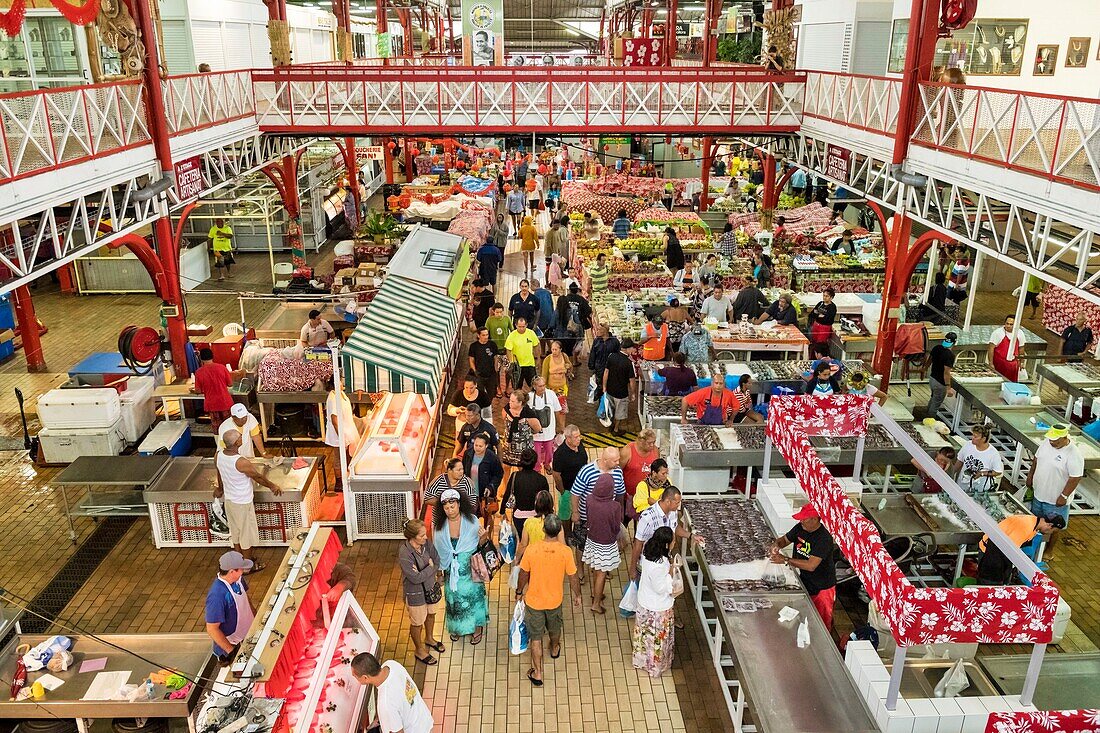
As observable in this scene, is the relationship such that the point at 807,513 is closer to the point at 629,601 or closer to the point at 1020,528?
A: the point at 629,601

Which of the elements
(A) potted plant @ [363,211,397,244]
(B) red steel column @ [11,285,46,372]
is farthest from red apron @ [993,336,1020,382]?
(B) red steel column @ [11,285,46,372]

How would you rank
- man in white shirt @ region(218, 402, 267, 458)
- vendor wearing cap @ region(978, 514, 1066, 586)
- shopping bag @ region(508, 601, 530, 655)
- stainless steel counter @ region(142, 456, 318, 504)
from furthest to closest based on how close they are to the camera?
1. stainless steel counter @ region(142, 456, 318, 504)
2. man in white shirt @ region(218, 402, 267, 458)
3. vendor wearing cap @ region(978, 514, 1066, 586)
4. shopping bag @ region(508, 601, 530, 655)

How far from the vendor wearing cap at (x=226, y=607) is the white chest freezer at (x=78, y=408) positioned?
558cm


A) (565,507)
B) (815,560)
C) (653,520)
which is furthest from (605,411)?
(815,560)

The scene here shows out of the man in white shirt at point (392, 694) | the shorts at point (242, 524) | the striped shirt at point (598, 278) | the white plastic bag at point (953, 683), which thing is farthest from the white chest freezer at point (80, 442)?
the white plastic bag at point (953, 683)

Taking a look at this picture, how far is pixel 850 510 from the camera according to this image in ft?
20.7

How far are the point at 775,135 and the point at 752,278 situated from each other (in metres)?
2.97

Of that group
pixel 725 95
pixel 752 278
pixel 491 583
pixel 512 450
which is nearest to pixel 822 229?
pixel 752 278

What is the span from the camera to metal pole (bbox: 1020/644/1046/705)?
17.9 feet

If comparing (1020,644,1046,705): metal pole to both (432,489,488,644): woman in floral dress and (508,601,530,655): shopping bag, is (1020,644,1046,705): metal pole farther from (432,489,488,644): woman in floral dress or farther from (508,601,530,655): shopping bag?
(432,489,488,644): woman in floral dress

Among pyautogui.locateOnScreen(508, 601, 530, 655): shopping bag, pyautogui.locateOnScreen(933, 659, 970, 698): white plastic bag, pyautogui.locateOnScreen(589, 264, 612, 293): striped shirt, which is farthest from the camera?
pyautogui.locateOnScreen(589, 264, 612, 293): striped shirt

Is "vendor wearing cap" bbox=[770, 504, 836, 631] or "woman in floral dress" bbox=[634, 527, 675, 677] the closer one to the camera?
"woman in floral dress" bbox=[634, 527, 675, 677]

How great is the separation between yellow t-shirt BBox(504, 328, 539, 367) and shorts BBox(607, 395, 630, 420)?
136 centimetres

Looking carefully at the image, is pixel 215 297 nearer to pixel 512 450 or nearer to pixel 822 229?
pixel 512 450
